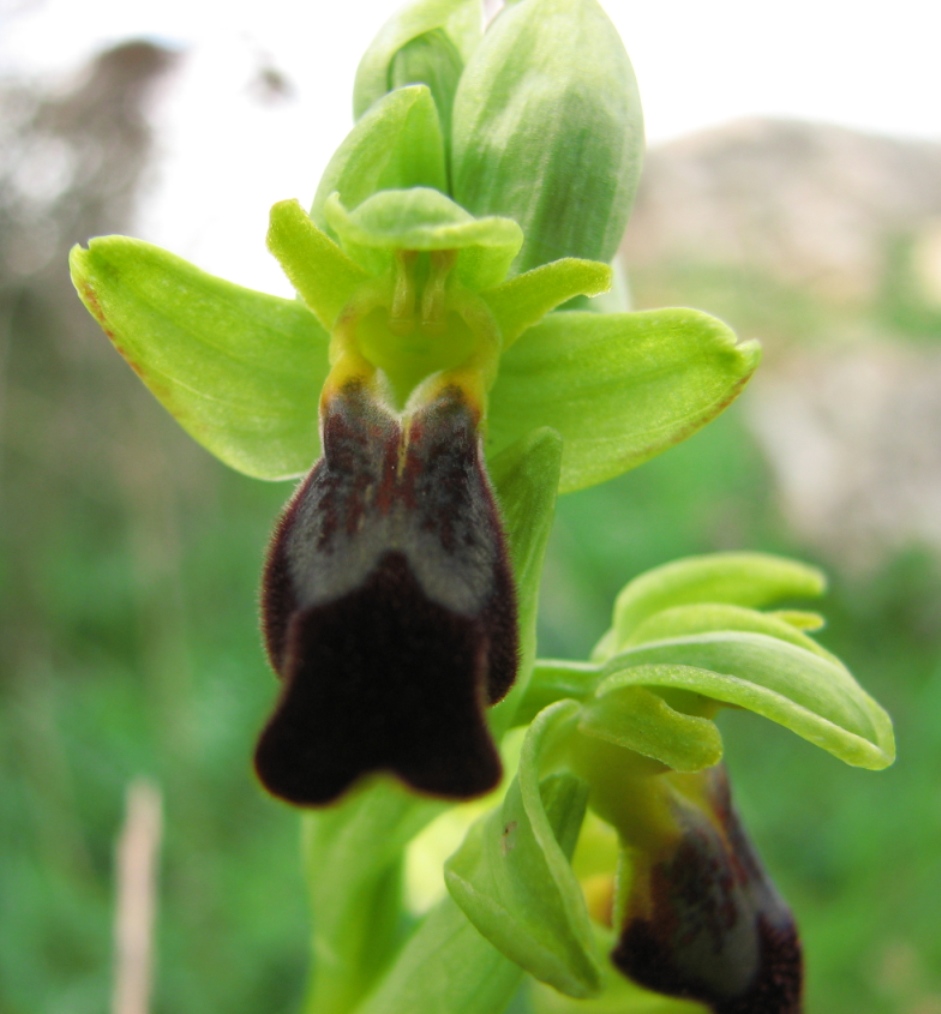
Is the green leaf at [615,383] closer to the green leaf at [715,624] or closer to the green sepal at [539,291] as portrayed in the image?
the green sepal at [539,291]

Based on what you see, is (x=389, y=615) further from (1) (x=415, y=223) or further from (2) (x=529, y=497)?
(1) (x=415, y=223)

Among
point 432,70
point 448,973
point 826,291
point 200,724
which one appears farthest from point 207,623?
point 826,291

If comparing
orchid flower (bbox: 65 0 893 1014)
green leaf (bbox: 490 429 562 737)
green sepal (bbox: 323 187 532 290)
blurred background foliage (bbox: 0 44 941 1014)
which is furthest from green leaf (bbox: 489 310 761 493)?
blurred background foliage (bbox: 0 44 941 1014)

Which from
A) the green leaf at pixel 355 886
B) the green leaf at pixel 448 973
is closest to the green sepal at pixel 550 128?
the green leaf at pixel 355 886

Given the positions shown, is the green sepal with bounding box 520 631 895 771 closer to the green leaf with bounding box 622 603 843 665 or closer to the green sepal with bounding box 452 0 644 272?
the green leaf with bounding box 622 603 843 665

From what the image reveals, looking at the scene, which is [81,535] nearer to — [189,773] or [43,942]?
[189,773]

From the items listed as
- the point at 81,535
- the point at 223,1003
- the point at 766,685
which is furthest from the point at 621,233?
the point at 81,535
